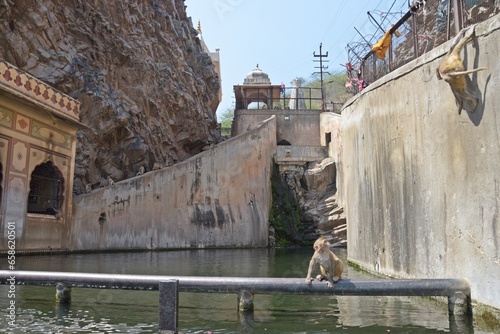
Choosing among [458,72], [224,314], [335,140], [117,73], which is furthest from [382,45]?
[117,73]

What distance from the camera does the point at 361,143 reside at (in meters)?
10.9

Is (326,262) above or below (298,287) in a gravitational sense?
above

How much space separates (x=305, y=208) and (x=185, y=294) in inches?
720

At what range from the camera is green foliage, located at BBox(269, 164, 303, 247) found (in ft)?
80.7

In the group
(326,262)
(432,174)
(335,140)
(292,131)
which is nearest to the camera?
(326,262)

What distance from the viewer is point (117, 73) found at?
2600cm

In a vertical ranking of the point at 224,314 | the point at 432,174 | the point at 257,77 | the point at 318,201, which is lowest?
the point at 224,314

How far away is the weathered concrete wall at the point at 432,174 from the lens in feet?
18.5

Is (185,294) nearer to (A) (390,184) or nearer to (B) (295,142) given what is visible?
(A) (390,184)

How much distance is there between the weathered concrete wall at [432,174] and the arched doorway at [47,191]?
40.7ft

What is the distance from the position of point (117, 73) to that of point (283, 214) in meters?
12.8

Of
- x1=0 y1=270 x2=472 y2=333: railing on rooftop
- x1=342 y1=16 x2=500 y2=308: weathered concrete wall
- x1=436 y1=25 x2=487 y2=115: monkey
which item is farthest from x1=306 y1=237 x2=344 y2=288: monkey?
x1=436 y1=25 x2=487 y2=115: monkey

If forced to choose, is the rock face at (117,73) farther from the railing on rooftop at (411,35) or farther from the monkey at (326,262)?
the monkey at (326,262)

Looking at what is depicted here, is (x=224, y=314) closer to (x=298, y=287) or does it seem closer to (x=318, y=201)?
(x=298, y=287)
